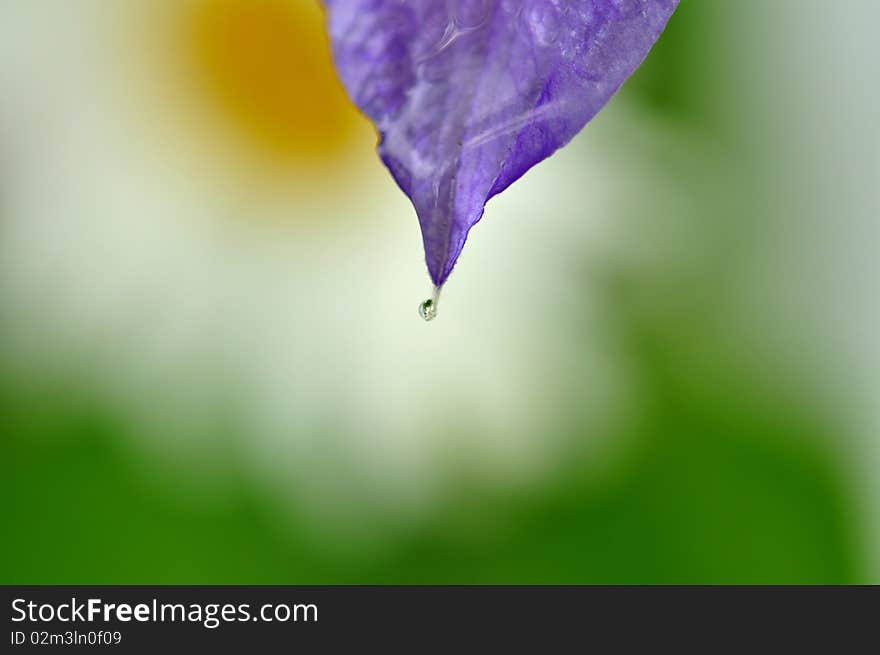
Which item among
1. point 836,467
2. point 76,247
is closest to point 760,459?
point 836,467

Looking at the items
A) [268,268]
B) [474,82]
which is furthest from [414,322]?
[474,82]

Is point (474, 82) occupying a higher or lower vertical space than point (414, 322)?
lower

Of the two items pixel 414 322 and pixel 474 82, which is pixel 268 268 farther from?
pixel 474 82

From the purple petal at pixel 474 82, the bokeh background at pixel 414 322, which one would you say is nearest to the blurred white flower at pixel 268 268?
the bokeh background at pixel 414 322

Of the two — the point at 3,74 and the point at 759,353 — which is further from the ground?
the point at 3,74

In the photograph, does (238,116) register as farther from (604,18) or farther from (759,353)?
(604,18)
